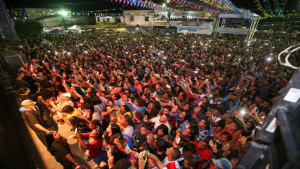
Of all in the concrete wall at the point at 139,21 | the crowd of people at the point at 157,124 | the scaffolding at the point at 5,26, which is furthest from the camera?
the concrete wall at the point at 139,21

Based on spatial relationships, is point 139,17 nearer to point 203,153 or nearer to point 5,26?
point 5,26

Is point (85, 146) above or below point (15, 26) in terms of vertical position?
below

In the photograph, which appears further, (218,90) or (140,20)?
(140,20)

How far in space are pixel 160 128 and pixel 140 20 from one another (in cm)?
3924

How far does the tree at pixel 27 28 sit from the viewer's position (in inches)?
746

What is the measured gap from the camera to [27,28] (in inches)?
754

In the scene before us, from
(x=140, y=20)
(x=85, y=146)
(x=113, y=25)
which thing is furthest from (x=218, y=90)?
(x=113, y=25)

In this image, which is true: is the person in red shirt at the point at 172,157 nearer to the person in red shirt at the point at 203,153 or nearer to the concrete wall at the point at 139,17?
the person in red shirt at the point at 203,153

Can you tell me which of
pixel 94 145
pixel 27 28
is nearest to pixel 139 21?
pixel 27 28

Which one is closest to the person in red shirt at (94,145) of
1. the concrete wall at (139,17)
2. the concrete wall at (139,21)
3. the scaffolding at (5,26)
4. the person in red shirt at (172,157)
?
the person in red shirt at (172,157)

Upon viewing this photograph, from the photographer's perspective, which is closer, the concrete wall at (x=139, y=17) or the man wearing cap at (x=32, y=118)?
the man wearing cap at (x=32, y=118)

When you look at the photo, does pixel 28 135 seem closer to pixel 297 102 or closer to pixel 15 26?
pixel 297 102

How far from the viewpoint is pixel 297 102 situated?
0.86 metres

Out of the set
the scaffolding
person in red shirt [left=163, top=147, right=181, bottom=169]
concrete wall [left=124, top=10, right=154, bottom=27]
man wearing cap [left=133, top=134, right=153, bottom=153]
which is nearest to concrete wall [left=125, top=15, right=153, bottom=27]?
concrete wall [left=124, top=10, right=154, bottom=27]
